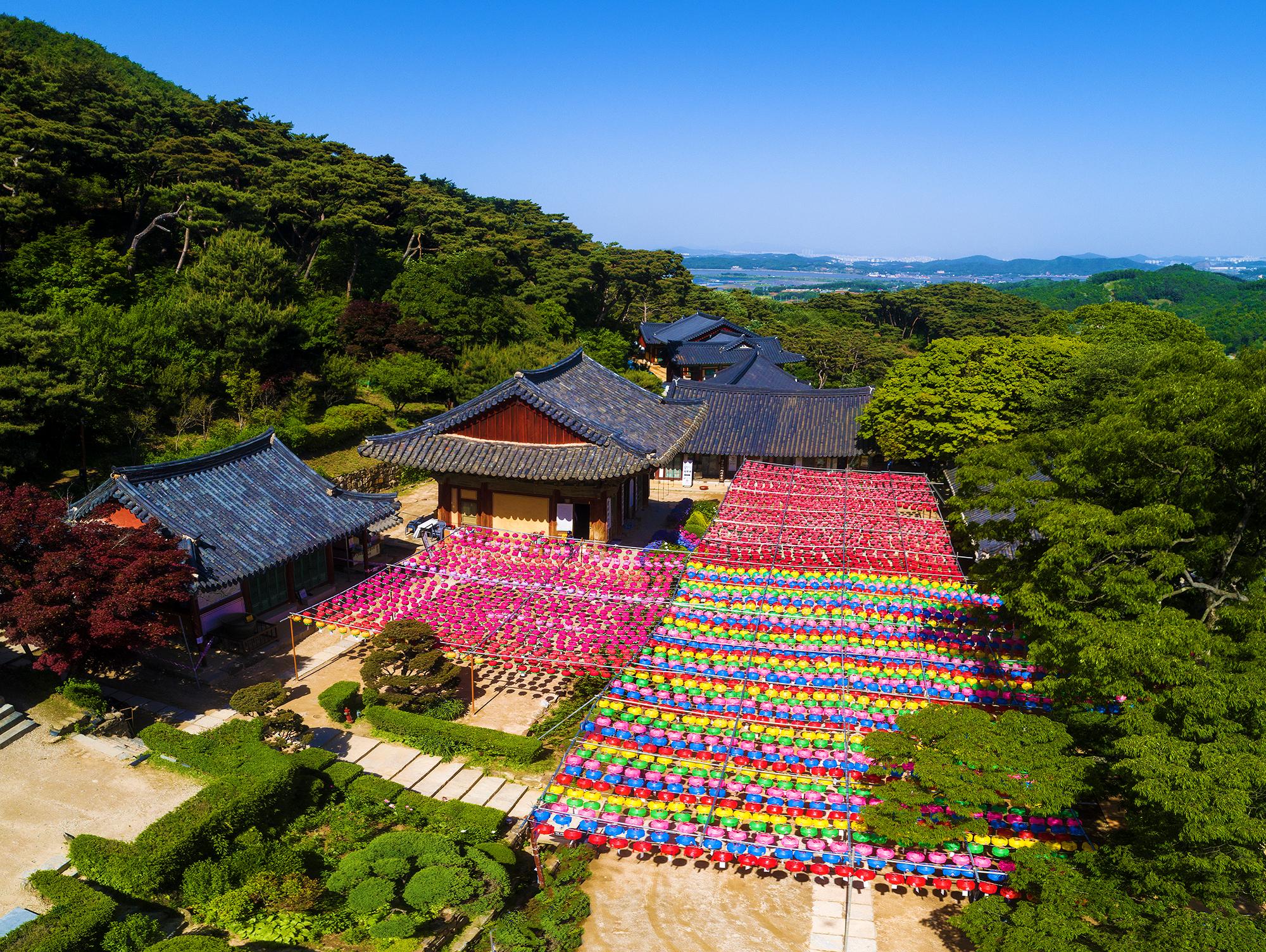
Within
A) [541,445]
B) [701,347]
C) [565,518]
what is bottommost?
[565,518]

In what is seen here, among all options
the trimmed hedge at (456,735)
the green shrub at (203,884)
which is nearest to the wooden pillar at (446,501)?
the trimmed hedge at (456,735)

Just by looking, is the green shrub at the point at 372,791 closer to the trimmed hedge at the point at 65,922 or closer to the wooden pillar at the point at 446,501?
the trimmed hedge at the point at 65,922

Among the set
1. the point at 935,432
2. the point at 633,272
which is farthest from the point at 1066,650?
the point at 633,272

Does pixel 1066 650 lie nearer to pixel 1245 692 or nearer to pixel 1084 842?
pixel 1245 692

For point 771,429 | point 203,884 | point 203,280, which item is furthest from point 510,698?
point 203,280

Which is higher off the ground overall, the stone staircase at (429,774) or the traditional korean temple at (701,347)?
the traditional korean temple at (701,347)

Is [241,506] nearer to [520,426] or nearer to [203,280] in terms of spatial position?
[520,426]
